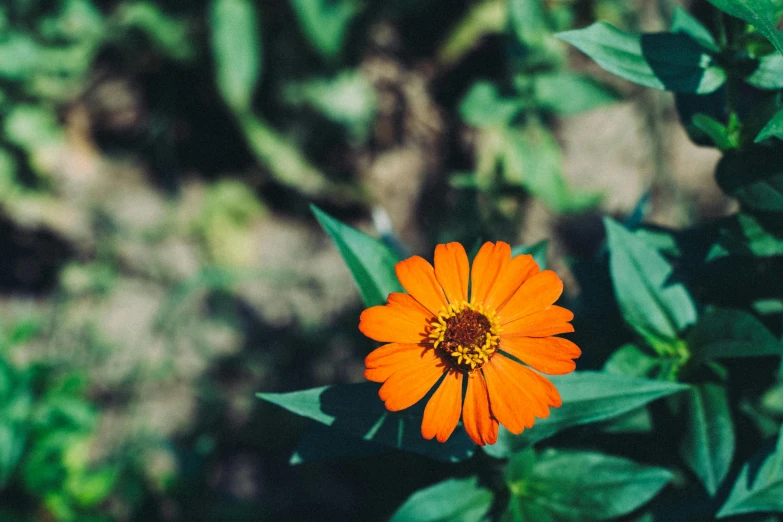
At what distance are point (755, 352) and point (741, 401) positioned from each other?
33cm

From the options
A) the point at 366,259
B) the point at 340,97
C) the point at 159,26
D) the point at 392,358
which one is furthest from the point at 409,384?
the point at 159,26

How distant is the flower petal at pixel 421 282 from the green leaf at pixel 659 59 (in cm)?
49

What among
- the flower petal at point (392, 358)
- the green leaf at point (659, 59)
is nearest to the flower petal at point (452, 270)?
the flower petal at point (392, 358)

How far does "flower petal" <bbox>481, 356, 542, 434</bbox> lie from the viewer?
880mm

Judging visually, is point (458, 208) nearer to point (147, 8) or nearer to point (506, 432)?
point (506, 432)

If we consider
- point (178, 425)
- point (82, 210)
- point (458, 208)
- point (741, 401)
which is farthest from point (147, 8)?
point (741, 401)

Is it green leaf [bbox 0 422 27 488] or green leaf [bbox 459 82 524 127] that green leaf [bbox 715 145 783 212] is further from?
green leaf [bbox 0 422 27 488]

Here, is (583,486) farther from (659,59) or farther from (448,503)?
(659,59)

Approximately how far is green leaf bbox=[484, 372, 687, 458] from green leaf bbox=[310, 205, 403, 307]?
1.13 ft

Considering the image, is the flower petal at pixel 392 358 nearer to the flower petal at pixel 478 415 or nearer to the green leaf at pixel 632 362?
A: the flower petal at pixel 478 415

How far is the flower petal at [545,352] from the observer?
900 millimetres

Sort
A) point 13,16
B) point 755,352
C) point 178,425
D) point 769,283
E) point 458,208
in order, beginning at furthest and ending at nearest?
point 178,425, point 13,16, point 458,208, point 769,283, point 755,352

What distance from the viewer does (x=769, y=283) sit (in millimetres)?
1157

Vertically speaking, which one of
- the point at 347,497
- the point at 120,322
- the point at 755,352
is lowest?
the point at 755,352
